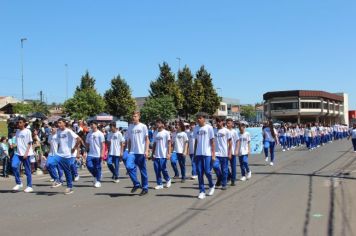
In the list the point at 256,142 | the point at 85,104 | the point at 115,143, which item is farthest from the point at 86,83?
the point at 115,143

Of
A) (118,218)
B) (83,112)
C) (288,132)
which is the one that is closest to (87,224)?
(118,218)

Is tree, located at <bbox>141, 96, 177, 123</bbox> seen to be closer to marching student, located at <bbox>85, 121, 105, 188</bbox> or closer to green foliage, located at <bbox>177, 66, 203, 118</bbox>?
green foliage, located at <bbox>177, 66, 203, 118</bbox>

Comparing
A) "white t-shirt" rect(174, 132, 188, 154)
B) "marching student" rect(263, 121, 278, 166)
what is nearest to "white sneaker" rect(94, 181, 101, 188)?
"white t-shirt" rect(174, 132, 188, 154)

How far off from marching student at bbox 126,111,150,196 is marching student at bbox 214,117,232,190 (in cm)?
178

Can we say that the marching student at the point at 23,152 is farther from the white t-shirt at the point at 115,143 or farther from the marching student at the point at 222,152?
the marching student at the point at 222,152

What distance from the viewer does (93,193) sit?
11.6m

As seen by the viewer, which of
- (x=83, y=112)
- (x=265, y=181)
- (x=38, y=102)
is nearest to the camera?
(x=265, y=181)

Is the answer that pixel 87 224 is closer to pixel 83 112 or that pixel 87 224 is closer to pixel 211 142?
pixel 211 142

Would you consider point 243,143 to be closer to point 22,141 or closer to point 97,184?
point 97,184

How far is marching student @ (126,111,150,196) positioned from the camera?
11023mm

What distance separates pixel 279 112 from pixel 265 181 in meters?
102

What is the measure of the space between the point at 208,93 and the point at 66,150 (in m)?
52.9

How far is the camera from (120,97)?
58875mm

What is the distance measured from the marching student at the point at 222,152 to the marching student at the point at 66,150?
11.2 feet
